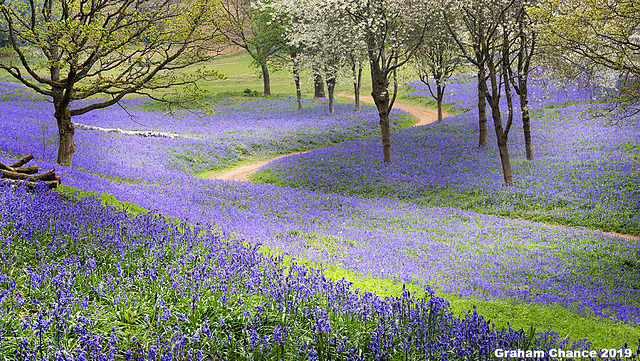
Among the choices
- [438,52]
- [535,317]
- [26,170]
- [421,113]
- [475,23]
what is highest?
[438,52]

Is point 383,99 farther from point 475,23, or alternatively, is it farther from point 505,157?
point 505,157

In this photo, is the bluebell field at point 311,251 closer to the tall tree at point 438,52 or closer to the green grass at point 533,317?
the green grass at point 533,317

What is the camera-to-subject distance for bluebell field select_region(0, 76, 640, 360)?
5.06m

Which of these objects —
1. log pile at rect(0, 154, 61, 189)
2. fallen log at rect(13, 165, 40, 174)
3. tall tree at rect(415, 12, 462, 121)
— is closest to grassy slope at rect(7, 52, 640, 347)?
log pile at rect(0, 154, 61, 189)

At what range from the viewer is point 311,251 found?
10500 mm

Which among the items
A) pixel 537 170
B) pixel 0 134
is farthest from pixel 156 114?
pixel 537 170

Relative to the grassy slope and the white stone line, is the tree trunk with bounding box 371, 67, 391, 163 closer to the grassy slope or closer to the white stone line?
the grassy slope

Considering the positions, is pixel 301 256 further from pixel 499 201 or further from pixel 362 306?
pixel 499 201

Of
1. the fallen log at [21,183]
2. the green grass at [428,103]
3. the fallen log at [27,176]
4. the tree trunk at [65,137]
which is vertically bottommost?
the fallen log at [21,183]

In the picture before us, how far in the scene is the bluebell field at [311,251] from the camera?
5059mm

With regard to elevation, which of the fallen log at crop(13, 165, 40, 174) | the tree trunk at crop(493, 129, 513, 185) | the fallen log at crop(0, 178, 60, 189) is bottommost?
the tree trunk at crop(493, 129, 513, 185)

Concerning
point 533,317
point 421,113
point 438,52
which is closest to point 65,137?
point 533,317

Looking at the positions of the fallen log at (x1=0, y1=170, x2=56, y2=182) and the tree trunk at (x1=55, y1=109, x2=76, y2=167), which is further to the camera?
the tree trunk at (x1=55, y1=109, x2=76, y2=167)

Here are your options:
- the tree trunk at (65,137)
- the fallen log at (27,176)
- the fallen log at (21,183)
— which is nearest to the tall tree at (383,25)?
the tree trunk at (65,137)
